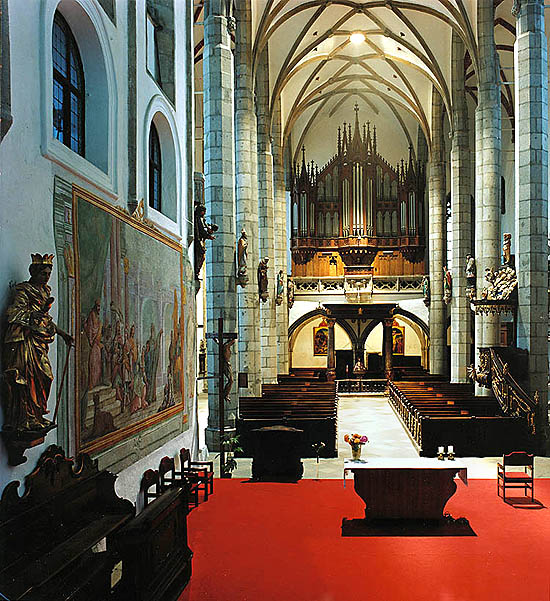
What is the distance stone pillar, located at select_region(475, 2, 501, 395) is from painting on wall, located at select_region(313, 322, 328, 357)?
47.4ft

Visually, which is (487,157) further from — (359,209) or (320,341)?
(320,341)

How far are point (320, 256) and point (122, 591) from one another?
91.9ft

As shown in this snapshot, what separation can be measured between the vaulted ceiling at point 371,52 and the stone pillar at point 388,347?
8.82m

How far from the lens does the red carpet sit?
671 cm

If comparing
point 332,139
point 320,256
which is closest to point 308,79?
point 332,139

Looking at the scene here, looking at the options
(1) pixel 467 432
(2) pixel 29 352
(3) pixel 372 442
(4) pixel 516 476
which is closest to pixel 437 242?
(3) pixel 372 442

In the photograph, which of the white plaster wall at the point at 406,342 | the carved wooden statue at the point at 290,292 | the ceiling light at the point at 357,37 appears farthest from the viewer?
the white plaster wall at the point at 406,342

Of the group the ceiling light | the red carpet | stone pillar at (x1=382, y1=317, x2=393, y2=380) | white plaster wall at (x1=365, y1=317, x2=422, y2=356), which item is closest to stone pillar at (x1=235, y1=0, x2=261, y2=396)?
the ceiling light

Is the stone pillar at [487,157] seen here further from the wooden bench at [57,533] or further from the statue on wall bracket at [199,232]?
the wooden bench at [57,533]

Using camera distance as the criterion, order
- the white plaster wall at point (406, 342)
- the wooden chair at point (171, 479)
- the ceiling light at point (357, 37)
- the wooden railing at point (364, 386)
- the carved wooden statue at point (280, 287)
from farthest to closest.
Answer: the white plaster wall at point (406, 342)
the wooden railing at point (364, 386)
the carved wooden statue at point (280, 287)
the ceiling light at point (357, 37)
the wooden chair at point (171, 479)

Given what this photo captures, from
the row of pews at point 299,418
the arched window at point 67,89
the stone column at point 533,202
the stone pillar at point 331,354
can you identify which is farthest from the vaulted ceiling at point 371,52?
the arched window at point 67,89

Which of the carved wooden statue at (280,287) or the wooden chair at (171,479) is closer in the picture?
the wooden chair at (171,479)

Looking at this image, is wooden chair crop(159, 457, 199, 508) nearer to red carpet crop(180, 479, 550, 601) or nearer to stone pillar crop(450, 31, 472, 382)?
red carpet crop(180, 479, 550, 601)

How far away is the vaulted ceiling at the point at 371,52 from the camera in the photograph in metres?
21.2
